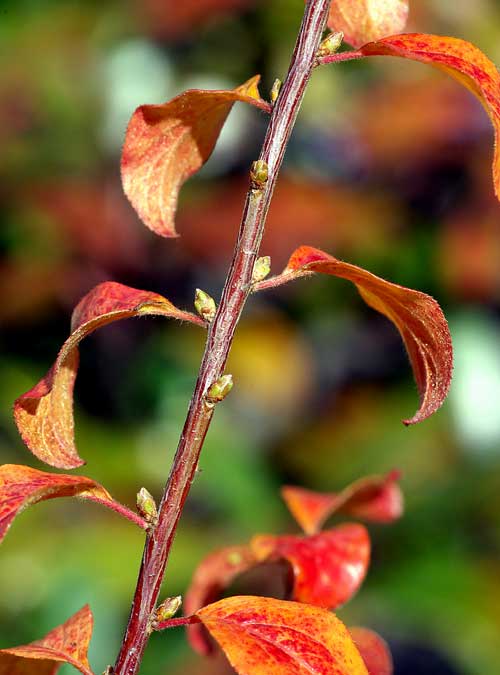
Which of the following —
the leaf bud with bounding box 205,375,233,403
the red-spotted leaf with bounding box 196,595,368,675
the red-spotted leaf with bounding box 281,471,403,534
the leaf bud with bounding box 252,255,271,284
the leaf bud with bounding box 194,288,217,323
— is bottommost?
the red-spotted leaf with bounding box 281,471,403,534

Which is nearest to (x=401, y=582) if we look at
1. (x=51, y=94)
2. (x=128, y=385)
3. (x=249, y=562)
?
(x=128, y=385)

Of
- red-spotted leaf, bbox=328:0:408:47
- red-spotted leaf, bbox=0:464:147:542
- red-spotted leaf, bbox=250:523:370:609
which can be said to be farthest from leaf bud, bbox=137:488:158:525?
red-spotted leaf, bbox=328:0:408:47

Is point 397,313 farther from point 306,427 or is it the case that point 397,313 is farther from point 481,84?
point 306,427

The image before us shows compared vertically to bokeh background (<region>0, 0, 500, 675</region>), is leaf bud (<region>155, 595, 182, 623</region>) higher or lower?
higher

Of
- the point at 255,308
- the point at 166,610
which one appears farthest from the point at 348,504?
the point at 255,308

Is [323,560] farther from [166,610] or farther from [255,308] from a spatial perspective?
[255,308]

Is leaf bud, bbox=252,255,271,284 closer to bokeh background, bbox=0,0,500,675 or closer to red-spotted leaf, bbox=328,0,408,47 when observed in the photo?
red-spotted leaf, bbox=328,0,408,47
